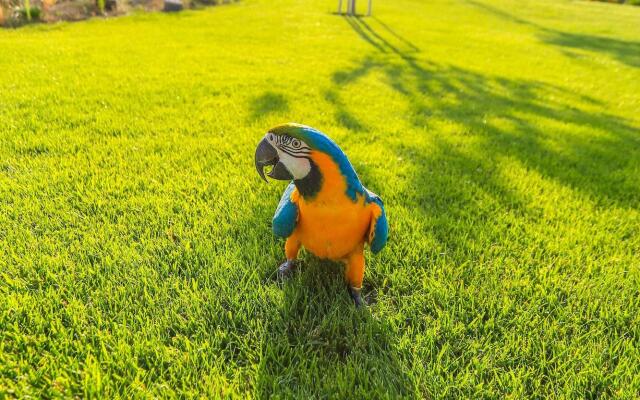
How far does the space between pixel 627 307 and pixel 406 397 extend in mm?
1331

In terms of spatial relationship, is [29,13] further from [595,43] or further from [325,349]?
[595,43]

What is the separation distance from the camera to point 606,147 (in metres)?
3.99

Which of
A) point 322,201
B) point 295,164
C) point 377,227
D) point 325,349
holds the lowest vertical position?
point 325,349

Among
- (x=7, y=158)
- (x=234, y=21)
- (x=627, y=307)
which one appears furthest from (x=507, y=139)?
(x=234, y=21)

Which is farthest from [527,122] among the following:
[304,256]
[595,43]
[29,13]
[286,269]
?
[29,13]

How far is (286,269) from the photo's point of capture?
6.77ft

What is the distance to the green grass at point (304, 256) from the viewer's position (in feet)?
5.23

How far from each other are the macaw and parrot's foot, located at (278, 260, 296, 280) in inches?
6.3

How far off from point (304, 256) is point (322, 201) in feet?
2.07

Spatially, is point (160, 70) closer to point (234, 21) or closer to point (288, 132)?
point (288, 132)

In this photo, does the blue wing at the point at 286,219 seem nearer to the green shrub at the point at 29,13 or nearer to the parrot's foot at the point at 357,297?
the parrot's foot at the point at 357,297

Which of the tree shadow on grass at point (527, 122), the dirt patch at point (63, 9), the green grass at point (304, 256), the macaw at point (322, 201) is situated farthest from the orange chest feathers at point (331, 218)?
the dirt patch at point (63, 9)

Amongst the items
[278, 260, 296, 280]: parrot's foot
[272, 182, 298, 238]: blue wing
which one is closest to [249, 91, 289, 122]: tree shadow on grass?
[278, 260, 296, 280]: parrot's foot

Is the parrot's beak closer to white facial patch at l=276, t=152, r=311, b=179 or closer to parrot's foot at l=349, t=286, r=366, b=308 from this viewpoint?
white facial patch at l=276, t=152, r=311, b=179
